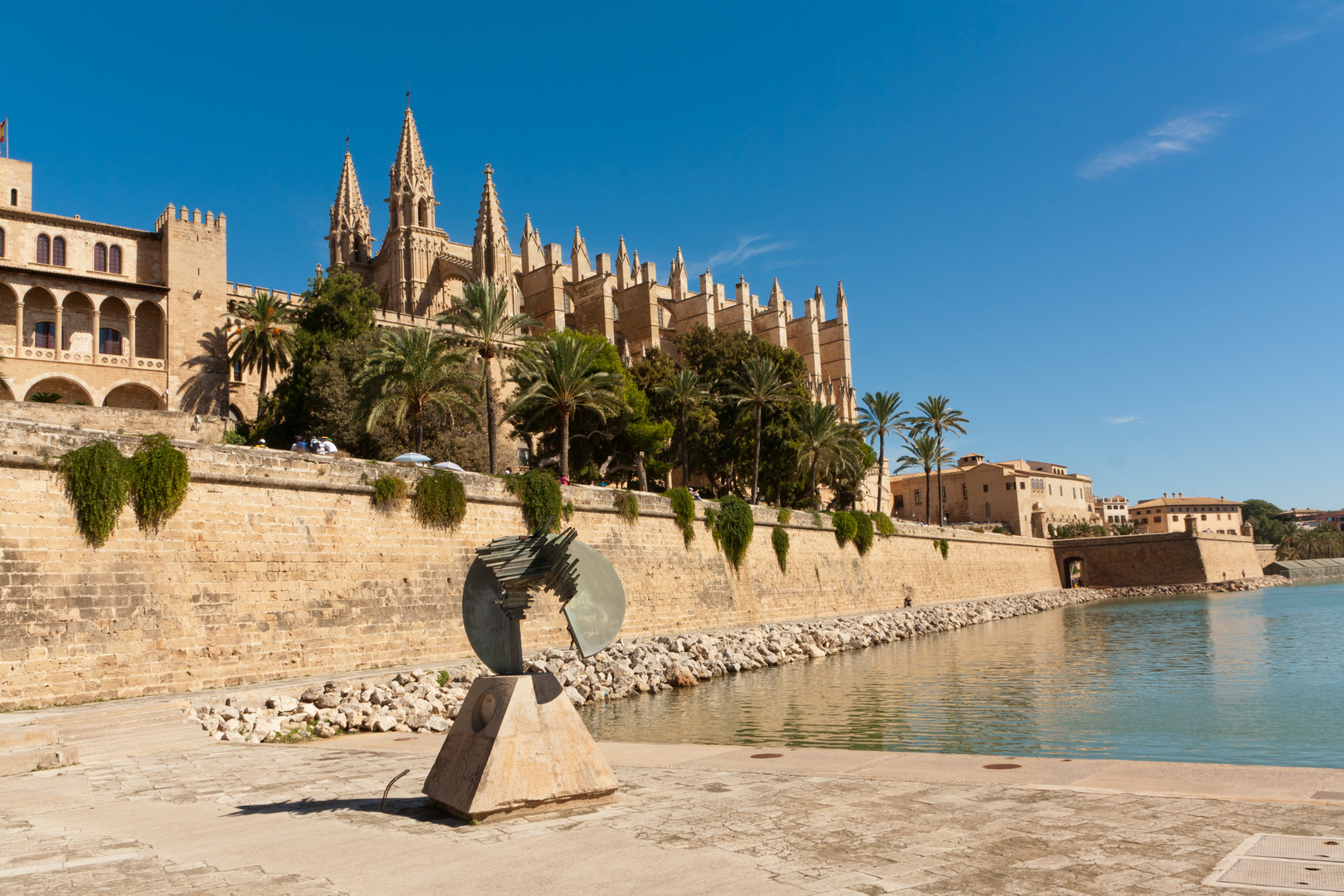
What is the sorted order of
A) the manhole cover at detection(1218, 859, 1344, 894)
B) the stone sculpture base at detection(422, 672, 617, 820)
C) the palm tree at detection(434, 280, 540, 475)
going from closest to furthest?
the manhole cover at detection(1218, 859, 1344, 894), the stone sculpture base at detection(422, 672, 617, 820), the palm tree at detection(434, 280, 540, 475)

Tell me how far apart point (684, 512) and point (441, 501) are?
364 inches

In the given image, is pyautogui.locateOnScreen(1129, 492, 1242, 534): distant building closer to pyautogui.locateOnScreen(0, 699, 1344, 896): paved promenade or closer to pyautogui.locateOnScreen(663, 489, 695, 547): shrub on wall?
pyautogui.locateOnScreen(663, 489, 695, 547): shrub on wall

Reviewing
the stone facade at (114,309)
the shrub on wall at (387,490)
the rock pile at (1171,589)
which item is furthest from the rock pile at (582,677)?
the rock pile at (1171,589)

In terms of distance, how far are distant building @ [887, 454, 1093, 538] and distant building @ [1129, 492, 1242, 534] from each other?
20179 mm

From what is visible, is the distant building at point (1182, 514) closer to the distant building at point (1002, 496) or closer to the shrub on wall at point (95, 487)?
Answer: the distant building at point (1002, 496)

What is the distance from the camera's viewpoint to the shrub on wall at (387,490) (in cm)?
1820

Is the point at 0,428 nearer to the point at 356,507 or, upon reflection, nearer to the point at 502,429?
the point at 356,507

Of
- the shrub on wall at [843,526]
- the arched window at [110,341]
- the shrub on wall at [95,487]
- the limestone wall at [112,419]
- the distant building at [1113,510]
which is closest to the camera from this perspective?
the shrub on wall at [95,487]

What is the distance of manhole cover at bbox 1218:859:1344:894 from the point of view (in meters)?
4.04

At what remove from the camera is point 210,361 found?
38.0 m

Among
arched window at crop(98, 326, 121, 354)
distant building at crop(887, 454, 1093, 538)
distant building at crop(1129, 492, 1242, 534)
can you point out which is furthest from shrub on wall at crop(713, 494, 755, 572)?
distant building at crop(1129, 492, 1242, 534)

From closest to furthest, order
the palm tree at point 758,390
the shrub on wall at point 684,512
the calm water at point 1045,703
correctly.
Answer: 1. the calm water at point 1045,703
2. the shrub on wall at point 684,512
3. the palm tree at point 758,390

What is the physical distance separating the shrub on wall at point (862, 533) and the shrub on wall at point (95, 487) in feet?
91.6

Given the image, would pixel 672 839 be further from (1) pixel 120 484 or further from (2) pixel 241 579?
(2) pixel 241 579
